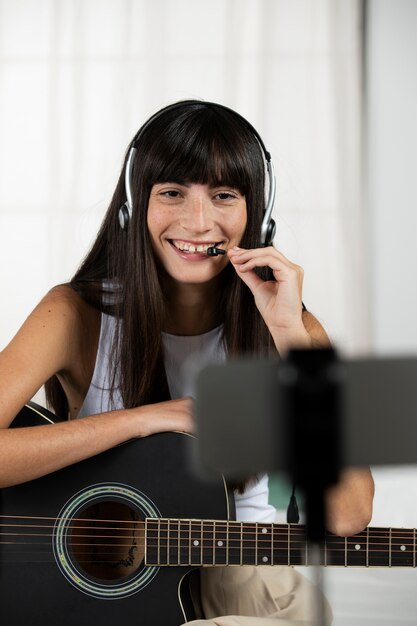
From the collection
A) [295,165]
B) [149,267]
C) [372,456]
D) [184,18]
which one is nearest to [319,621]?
[372,456]

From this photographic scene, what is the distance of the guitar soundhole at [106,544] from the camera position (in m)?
1.40

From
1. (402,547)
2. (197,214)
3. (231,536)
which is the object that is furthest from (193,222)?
(402,547)

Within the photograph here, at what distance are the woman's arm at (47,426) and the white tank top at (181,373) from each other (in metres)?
0.12

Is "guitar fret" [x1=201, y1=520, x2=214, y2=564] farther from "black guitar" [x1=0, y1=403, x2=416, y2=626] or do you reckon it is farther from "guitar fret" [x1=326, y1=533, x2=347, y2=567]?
"guitar fret" [x1=326, y1=533, x2=347, y2=567]

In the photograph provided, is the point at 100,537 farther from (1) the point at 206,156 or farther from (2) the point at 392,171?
(2) the point at 392,171

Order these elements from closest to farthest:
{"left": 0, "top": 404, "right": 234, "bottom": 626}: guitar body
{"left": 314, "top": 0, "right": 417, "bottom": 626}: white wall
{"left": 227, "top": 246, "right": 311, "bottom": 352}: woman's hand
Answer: {"left": 0, "top": 404, "right": 234, "bottom": 626}: guitar body
{"left": 227, "top": 246, "right": 311, "bottom": 352}: woman's hand
{"left": 314, "top": 0, "right": 417, "bottom": 626}: white wall

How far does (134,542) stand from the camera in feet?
4.59

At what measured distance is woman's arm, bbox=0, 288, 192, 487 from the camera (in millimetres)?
1356

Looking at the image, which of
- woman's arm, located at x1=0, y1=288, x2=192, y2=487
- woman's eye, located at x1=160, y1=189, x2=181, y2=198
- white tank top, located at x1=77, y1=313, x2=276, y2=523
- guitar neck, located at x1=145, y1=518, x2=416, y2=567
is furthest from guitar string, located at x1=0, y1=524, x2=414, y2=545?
woman's eye, located at x1=160, y1=189, x2=181, y2=198

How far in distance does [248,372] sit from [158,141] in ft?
3.40

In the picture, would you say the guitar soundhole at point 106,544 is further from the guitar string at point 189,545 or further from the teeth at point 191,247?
the teeth at point 191,247

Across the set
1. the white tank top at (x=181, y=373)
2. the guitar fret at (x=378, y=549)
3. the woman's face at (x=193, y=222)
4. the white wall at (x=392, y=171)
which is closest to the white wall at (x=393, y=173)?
the white wall at (x=392, y=171)

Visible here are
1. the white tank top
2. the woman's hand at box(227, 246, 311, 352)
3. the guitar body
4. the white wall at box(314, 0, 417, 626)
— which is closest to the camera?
the guitar body

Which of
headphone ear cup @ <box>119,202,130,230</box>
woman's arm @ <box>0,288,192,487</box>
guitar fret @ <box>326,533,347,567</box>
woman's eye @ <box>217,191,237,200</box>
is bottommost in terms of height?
guitar fret @ <box>326,533,347,567</box>
